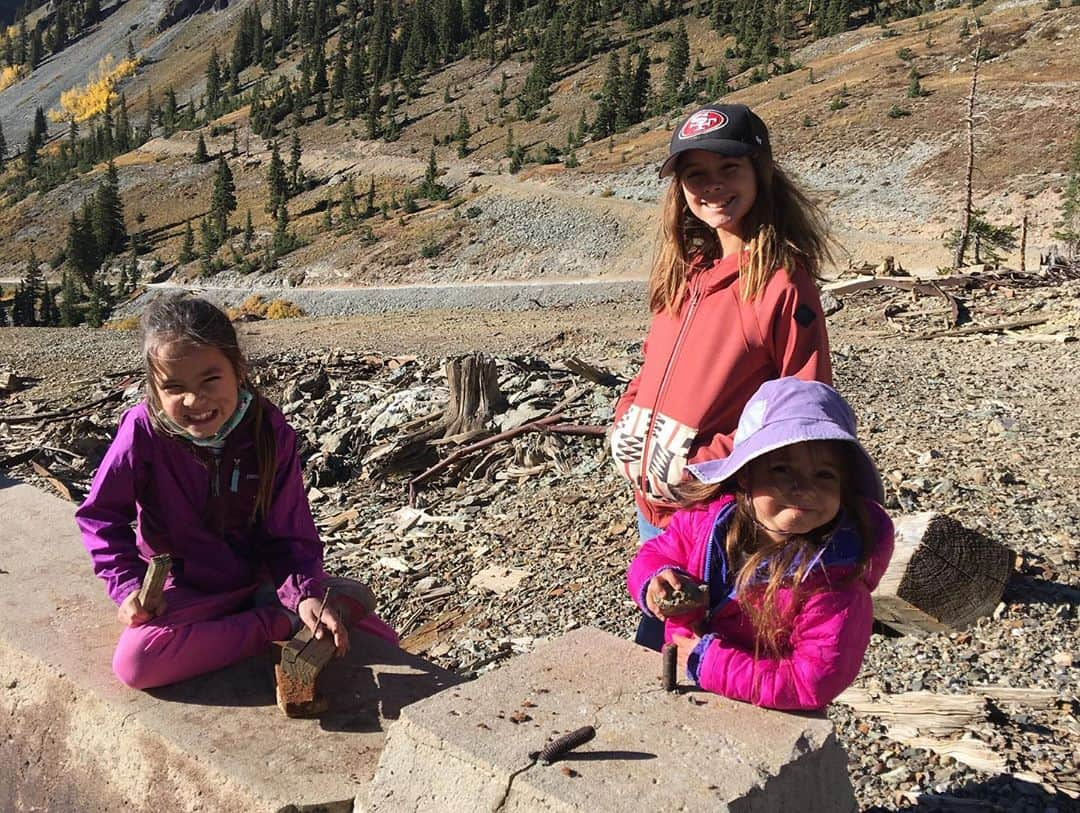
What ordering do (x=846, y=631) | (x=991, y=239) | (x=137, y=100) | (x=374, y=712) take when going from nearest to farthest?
(x=846, y=631) < (x=374, y=712) < (x=991, y=239) < (x=137, y=100)

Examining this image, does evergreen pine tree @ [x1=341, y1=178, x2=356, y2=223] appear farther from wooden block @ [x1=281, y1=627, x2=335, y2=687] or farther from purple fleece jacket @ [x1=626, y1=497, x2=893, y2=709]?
purple fleece jacket @ [x1=626, y1=497, x2=893, y2=709]

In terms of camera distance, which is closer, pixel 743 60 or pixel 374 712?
pixel 374 712

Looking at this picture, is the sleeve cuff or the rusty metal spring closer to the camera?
the rusty metal spring

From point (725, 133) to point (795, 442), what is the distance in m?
0.94

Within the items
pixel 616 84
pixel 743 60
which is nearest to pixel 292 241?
pixel 616 84

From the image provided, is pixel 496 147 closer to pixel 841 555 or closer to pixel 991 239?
pixel 991 239

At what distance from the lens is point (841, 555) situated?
2129 mm

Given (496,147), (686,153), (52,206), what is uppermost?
(686,153)

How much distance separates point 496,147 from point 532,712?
211ft

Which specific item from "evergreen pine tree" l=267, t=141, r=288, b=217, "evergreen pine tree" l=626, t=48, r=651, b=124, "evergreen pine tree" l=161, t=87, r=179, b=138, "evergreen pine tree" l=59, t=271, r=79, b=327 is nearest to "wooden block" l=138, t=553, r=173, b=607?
"evergreen pine tree" l=59, t=271, r=79, b=327

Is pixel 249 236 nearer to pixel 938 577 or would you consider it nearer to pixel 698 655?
pixel 938 577

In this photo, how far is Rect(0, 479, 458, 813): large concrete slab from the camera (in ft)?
8.38

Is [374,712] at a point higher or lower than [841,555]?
lower

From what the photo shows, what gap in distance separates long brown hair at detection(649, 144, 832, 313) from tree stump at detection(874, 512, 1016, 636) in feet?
5.51
